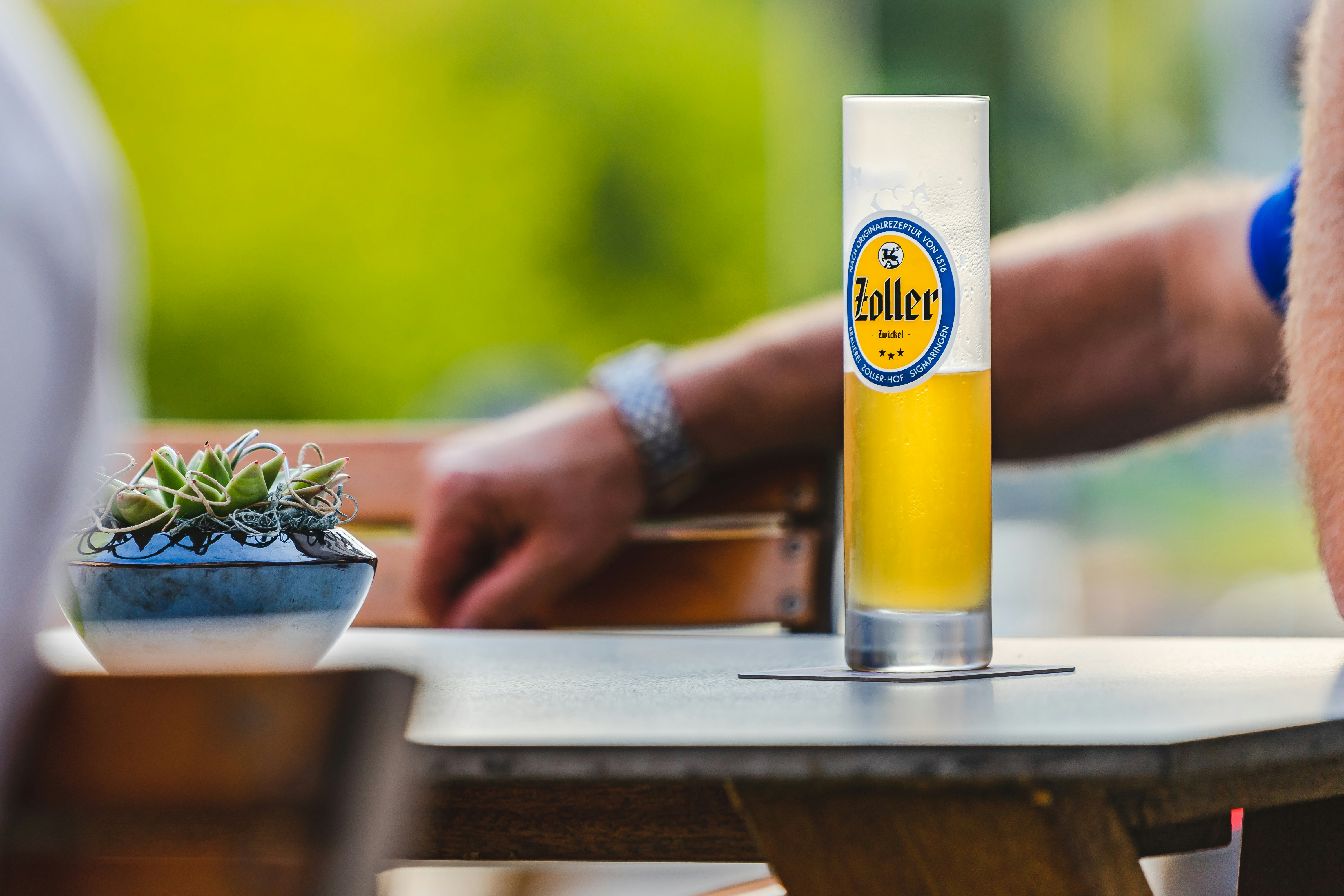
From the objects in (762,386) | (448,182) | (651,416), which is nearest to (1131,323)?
(762,386)

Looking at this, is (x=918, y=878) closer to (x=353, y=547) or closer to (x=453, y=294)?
(x=353, y=547)

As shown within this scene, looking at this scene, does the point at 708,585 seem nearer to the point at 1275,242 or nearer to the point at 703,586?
the point at 703,586

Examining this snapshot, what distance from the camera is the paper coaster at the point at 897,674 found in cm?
67

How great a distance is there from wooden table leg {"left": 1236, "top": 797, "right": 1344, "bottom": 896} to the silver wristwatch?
0.77 m

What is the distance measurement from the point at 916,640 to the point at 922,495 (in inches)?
2.8

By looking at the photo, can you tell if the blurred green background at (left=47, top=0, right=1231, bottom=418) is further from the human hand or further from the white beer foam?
the white beer foam

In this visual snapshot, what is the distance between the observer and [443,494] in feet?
4.83

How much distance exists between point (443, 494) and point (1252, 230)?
833 mm

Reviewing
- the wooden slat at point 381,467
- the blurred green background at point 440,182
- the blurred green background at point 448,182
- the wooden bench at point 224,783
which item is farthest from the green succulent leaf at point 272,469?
the blurred green background at point 440,182

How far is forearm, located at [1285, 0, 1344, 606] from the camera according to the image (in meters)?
0.83

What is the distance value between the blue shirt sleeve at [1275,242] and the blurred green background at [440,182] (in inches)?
453

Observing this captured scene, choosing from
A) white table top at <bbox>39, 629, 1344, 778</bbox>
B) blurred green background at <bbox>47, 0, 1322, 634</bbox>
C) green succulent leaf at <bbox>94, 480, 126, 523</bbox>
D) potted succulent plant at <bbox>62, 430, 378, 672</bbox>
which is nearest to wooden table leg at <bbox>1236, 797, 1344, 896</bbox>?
white table top at <bbox>39, 629, 1344, 778</bbox>

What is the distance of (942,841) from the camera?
21.7 inches

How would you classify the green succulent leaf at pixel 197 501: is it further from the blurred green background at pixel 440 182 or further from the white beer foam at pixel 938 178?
the blurred green background at pixel 440 182
